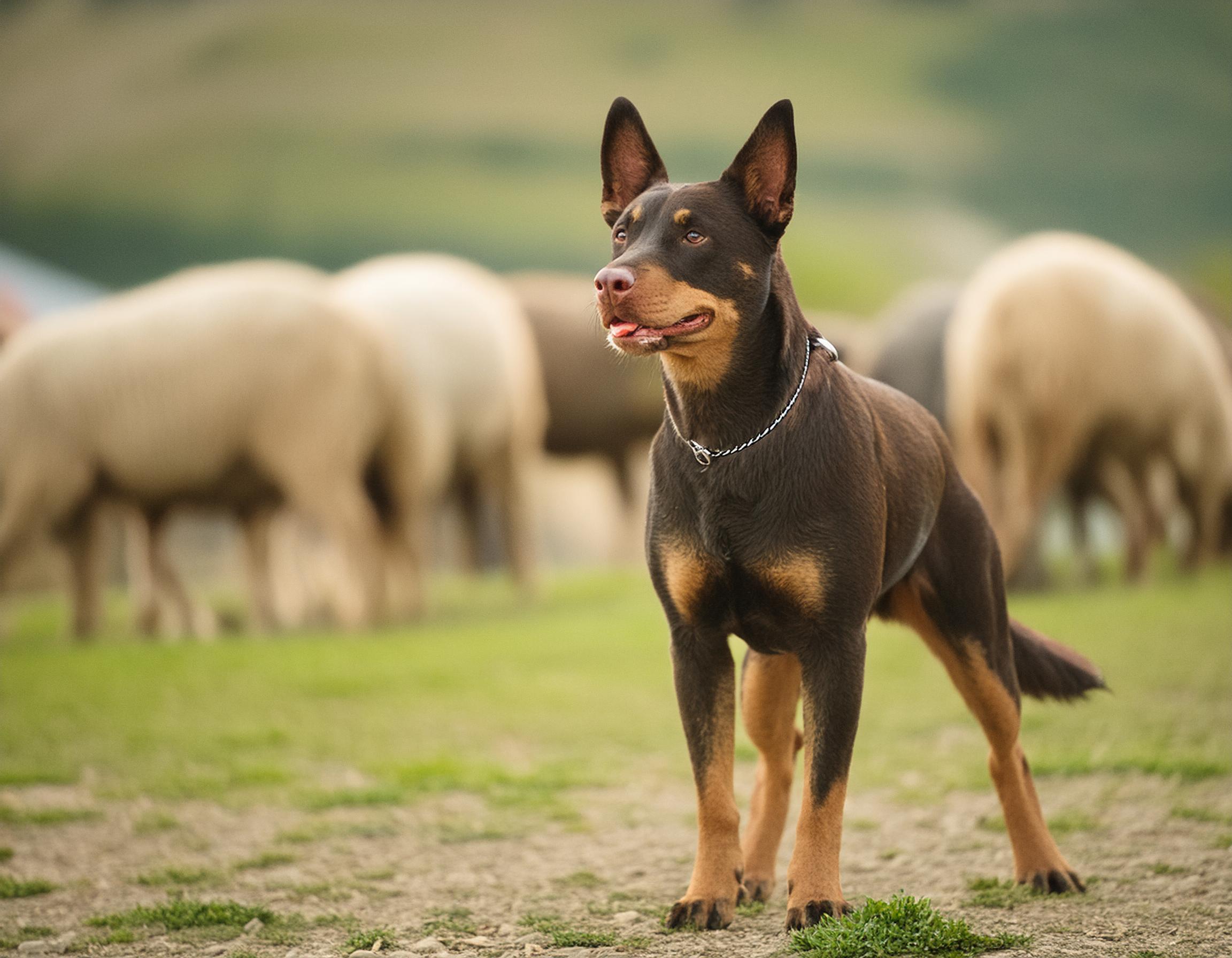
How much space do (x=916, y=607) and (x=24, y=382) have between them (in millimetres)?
8094

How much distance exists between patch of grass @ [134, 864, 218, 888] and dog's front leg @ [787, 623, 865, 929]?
204 centimetres

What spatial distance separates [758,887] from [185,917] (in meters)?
1.66

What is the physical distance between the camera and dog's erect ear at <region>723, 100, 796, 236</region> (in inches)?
141

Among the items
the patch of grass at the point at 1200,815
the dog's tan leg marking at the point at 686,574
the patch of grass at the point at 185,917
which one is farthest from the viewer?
the patch of grass at the point at 1200,815

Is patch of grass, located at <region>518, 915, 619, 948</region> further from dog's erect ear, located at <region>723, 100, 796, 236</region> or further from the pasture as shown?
dog's erect ear, located at <region>723, 100, 796, 236</region>

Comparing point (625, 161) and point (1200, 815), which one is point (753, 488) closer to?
point (625, 161)

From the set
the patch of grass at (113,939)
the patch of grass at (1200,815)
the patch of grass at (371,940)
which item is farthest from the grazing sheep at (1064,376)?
the patch of grass at (113,939)

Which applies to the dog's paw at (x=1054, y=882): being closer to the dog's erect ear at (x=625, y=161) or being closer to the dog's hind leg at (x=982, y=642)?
the dog's hind leg at (x=982, y=642)

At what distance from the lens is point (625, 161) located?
3.90 meters

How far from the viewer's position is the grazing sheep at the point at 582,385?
15109 millimetres

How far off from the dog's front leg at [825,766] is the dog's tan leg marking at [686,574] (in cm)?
32

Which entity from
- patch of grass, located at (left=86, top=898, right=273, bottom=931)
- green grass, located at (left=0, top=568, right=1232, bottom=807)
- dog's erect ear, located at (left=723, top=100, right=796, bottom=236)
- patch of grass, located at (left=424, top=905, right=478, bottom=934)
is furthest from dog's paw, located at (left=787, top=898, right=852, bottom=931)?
dog's erect ear, located at (left=723, top=100, right=796, bottom=236)

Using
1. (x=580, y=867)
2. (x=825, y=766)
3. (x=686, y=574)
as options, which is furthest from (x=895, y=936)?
(x=580, y=867)

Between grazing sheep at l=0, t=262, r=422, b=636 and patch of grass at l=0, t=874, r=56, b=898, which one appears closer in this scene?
patch of grass at l=0, t=874, r=56, b=898
